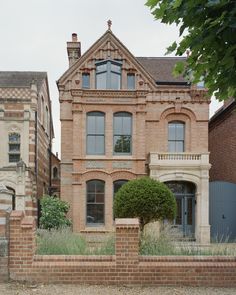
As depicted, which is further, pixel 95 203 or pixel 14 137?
pixel 14 137

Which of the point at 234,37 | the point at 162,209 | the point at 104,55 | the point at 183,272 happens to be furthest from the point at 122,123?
the point at 234,37

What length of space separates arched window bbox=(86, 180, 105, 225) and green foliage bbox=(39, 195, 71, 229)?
57.9 inches

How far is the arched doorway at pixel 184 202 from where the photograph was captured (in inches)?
829

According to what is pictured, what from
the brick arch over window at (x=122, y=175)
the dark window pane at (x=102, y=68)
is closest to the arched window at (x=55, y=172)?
the brick arch over window at (x=122, y=175)

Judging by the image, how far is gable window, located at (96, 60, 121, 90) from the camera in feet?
Result: 69.6

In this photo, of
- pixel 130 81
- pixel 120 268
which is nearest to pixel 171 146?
pixel 130 81

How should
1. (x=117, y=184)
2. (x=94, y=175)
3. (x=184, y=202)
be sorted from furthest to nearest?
(x=184, y=202) < (x=117, y=184) < (x=94, y=175)

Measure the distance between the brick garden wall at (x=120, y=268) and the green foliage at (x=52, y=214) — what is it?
10158 mm

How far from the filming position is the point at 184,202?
21.2 meters

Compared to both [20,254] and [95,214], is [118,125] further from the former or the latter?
[20,254]

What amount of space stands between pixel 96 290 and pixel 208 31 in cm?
573

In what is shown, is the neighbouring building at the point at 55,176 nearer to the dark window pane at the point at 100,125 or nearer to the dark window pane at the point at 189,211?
the dark window pane at the point at 100,125

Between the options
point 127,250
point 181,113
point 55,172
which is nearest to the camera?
point 127,250

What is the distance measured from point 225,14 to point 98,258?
231 inches
